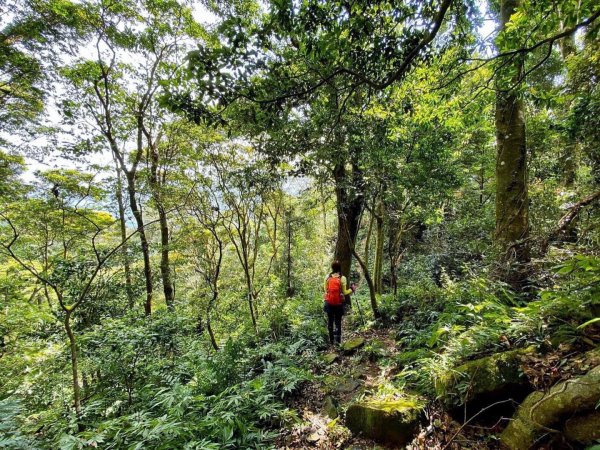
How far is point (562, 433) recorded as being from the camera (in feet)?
7.10

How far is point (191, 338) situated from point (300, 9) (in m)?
8.70

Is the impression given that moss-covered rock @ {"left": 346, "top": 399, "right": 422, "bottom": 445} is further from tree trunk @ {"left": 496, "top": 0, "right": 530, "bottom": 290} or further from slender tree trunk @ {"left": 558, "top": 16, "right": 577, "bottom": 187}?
slender tree trunk @ {"left": 558, "top": 16, "right": 577, "bottom": 187}

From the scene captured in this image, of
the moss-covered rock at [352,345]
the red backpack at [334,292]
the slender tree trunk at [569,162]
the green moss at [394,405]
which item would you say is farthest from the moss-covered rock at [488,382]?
the slender tree trunk at [569,162]

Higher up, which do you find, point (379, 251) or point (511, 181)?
point (511, 181)

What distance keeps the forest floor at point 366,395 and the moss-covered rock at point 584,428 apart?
250mm

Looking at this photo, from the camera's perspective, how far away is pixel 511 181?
5.32 m

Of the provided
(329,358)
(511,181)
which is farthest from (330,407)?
(511,181)

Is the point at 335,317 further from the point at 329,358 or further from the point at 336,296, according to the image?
the point at 329,358

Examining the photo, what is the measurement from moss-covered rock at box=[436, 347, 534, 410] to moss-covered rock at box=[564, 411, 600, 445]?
1.77 feet

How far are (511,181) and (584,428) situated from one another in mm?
4494

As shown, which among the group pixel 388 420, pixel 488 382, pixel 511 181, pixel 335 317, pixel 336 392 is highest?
pixel 511 181

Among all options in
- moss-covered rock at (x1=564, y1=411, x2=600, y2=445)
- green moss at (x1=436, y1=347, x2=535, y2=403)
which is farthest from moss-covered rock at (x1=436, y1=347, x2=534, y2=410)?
moss-covered rock at (x1=564, y1=411, x2=600, y2=445)

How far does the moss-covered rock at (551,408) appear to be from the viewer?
7.01ft

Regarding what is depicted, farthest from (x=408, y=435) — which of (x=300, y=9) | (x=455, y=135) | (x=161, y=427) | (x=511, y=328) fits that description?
(x=455, y=135)
